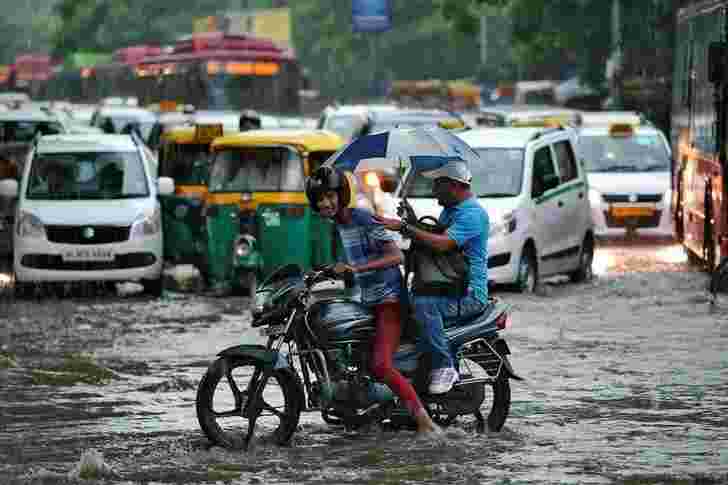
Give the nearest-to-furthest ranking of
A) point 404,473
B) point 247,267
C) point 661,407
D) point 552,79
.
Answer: point 404,473, point 661,407, point 247,267, point 552,79

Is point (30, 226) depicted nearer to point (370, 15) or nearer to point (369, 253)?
point (369, 253)

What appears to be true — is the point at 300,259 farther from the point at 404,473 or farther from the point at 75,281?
the point at 404,473

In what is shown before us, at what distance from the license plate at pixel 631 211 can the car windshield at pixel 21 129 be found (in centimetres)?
780

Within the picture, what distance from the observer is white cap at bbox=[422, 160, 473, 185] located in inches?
427

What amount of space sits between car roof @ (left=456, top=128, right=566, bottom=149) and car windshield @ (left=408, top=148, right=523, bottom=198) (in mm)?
77

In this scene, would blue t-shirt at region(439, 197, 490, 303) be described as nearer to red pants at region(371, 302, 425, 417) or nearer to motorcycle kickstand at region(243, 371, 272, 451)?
red pants at region(371, 302, 425, 417)

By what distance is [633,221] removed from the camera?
2792 centimetres

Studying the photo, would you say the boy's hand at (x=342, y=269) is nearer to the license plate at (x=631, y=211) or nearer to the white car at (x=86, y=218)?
the white car at (x=86, y=218)

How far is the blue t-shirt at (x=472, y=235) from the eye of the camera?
35.5 feet

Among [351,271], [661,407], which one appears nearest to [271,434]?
[351,271]

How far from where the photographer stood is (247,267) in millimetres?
21000

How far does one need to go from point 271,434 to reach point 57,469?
4.42 feet

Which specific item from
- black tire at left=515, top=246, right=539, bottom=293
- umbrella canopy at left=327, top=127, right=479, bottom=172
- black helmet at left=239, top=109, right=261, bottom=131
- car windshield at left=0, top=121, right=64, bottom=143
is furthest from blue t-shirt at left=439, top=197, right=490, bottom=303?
car windshield at left=0, top=121, right=64, bottom=143

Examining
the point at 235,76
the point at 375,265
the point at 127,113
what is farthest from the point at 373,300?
the point at 235,76
